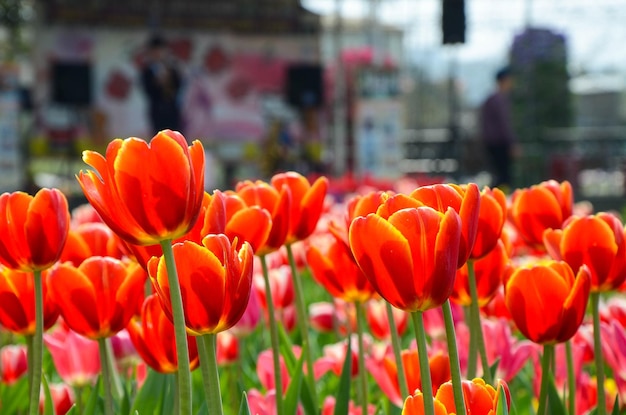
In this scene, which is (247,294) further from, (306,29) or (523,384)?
(306,29)

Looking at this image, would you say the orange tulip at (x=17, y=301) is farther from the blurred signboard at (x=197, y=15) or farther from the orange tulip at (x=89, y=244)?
the blurred signboard at (x=197, y=15)

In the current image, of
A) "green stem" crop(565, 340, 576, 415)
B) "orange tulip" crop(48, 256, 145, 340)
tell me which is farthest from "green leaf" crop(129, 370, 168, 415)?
"green stem" crop(565, 340, 576, 415)

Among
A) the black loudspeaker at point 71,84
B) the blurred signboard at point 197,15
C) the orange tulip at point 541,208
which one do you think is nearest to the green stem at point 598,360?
the orange tulip at point 541,208

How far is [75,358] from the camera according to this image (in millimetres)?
1358

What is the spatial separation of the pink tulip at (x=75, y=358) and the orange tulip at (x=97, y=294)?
0.98 feet

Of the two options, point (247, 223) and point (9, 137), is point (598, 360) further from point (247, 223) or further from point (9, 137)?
point (9, 137)

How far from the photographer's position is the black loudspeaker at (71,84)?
12.0 metres

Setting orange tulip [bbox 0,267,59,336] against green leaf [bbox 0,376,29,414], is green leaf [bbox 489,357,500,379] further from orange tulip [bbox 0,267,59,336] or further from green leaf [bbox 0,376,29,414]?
green leaf [bbox 0,376,29,414]

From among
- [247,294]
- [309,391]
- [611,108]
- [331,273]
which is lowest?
[611,108]

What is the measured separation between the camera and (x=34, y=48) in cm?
1282

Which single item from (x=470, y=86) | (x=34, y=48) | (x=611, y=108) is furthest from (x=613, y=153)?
(x=611, y=108)

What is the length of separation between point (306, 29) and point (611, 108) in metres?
20.2

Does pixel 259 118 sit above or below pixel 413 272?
below

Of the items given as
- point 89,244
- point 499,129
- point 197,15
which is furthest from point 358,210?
point 197,15
